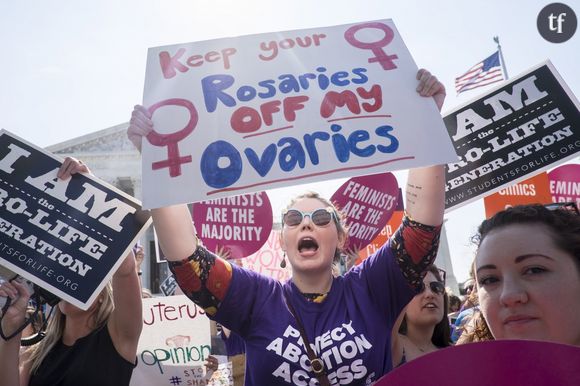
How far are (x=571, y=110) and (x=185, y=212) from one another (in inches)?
88.0

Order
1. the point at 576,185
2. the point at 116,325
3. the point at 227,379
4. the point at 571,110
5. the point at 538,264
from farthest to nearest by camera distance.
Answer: the point at 576,185, the point at 227,379, the point at 571,110, the point at 116,325, the point at 538,264

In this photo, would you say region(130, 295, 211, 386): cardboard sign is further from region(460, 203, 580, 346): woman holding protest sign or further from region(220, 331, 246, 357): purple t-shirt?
region(460, 203, 580, 346): woman holding protest sign

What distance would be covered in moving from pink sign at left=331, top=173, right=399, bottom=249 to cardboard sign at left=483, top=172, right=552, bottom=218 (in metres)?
0.93

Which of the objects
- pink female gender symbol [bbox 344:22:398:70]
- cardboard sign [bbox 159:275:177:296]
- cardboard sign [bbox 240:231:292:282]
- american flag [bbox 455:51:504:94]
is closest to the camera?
pink female gender symbol [bbox 344:22:398:70]

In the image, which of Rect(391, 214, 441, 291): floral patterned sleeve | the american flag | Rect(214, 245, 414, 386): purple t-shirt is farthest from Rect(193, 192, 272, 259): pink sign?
the american flag

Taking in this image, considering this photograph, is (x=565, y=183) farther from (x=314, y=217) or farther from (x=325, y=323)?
(x=325, y=323)

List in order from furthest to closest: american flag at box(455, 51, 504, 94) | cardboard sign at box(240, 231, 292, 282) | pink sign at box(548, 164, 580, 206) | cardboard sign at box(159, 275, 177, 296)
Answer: american flag at box(455, 51, 504, 94) < cardboard sign at box(159, 275, 177, 296) < cardboard sign at box(240, 231, 292, 282) < pink sign at box(548, 164, 580, 206)

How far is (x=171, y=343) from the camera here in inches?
184

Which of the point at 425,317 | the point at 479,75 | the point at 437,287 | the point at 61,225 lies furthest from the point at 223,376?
the point at 479,75

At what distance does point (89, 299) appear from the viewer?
255cm

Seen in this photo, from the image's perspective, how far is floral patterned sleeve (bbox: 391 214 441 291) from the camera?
2084 mm

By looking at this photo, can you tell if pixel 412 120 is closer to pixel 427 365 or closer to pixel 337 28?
pixel 337 28

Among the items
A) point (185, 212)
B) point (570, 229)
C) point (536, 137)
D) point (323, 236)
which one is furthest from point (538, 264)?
point (536, 137)

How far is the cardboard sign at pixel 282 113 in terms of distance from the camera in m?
1.97
